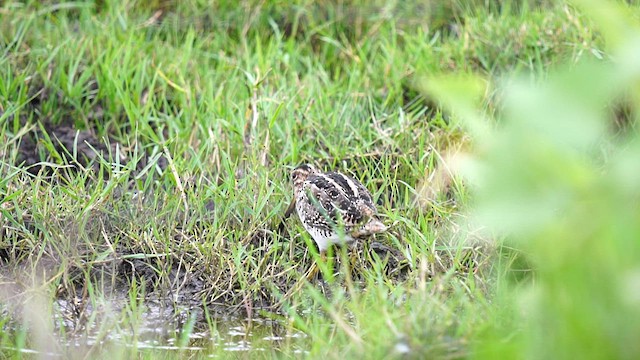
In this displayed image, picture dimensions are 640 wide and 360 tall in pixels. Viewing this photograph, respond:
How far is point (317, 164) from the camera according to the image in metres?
6.13

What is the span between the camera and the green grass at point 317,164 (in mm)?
2871

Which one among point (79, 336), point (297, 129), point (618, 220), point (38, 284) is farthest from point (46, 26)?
point (618, 220)

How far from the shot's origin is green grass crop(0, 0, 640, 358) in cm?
287

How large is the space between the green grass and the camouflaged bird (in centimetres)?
11

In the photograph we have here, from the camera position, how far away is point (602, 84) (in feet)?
8.68

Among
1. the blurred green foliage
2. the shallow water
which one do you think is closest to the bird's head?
the shallow water

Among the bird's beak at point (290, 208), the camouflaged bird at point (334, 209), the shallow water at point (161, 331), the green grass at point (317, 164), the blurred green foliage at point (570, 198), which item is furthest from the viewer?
the bird's beak at point (290, 208)

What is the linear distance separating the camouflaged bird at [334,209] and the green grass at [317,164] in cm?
11

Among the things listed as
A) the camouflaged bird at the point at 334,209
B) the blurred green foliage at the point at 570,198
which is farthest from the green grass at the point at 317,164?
the camouflaged bird at the point at 334,209

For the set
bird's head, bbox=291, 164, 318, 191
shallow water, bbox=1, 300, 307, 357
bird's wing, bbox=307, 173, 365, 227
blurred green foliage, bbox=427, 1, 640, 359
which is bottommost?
shallow water, bbox=1, 300, 307, 357

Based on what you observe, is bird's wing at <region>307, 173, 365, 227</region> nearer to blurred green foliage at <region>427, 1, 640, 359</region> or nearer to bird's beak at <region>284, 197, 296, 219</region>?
bird's beak at <region>284, 197, 296, 219</region>

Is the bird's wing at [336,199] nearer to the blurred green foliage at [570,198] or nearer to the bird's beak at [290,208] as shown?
the bird's beak at [290,208]

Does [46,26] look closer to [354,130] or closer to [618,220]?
[354,130]

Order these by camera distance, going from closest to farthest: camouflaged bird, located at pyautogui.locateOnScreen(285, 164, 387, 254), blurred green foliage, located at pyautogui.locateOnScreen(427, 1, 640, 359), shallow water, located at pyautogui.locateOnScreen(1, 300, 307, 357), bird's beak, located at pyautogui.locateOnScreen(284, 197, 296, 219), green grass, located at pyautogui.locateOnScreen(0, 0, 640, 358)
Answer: blurred green foliage, located at pyautogui.locateOnScreen(427, 1, 640, 359) → green grass, located at pyautogui.locateOnScreen(0, 0, 640, 358) → shallow water, located at pyautogui.locateOnScreen(1, 300, 307, 357) → camouflaged bird, located at pyautogui.locateOnScreen(285, 164, 387, 254) → bird's beak, located at pyautogui.locateOnScreen(284, 197, 296, 219)
